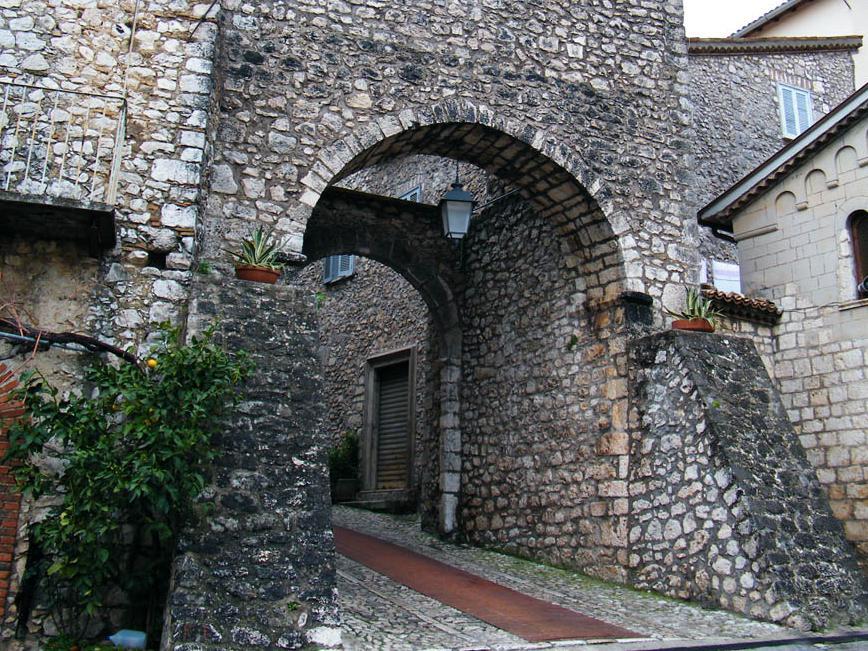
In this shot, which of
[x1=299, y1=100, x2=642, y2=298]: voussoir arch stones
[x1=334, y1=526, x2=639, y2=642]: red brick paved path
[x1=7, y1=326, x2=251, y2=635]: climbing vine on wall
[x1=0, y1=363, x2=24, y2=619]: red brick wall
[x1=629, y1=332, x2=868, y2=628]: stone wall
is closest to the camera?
[x1=7, y1=326, x2=251, y2=635]: climbing vine on wall

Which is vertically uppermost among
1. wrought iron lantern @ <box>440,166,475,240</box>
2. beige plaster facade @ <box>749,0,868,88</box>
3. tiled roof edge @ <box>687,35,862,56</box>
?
beige plaster facade @ <box>749,0,868,88</box>

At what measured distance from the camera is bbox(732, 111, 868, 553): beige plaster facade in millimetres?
8594

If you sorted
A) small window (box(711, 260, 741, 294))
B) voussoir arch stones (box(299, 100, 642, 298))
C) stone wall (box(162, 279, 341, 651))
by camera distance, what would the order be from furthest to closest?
small window (box(711, 260, 741, 294)) → voussoir arch stones (box(299, 100, 642, 298)) → stone wall (box(162, 279, 341, 651))

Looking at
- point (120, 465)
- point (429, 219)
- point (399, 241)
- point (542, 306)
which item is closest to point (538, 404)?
point (542, 306)

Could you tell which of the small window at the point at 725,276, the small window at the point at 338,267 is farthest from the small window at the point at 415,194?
the small window at the point at 725,276

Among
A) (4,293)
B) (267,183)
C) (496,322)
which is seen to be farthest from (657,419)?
(4,293)

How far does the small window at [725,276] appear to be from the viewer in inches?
548

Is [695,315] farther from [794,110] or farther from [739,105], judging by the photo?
[794,110]

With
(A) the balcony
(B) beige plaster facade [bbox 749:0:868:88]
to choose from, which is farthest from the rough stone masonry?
(B) beige plaster facade [bbox 749:0:868:88]

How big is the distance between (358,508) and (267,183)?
23.5 feet

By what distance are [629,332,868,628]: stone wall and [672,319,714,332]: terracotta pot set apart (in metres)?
0.21

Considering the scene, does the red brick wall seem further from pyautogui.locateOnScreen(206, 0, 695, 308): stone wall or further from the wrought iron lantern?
the wrought iron lantern

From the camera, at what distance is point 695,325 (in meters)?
8.27

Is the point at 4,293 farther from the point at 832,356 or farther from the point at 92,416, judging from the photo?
the point at 832,356
